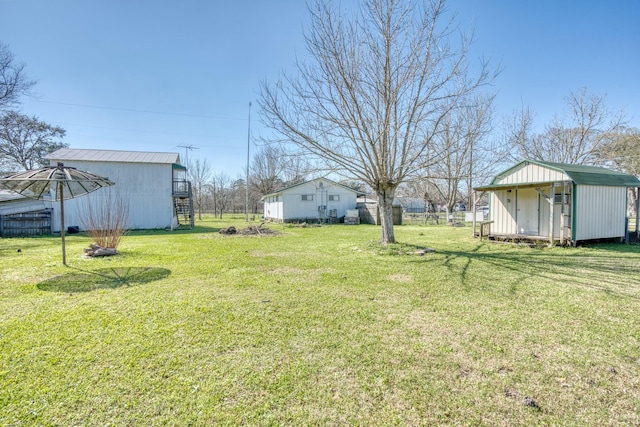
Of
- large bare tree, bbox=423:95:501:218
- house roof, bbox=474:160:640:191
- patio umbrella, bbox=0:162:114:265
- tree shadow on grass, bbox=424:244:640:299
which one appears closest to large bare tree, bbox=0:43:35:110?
patio umbrella, bbox=0:162:114:265

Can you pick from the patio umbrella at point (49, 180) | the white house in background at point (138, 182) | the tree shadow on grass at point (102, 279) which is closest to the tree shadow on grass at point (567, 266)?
the tree shadow on grass at point (102, 279)

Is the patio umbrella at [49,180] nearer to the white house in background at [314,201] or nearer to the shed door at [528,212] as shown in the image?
the shed door at [528,212]

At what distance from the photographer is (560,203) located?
10117 millimetres

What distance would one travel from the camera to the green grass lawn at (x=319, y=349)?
6.50 feet

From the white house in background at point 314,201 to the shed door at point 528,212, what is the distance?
45.6 ft

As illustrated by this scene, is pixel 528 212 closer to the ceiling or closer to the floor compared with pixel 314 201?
closer to the floor

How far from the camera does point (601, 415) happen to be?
1.93 m

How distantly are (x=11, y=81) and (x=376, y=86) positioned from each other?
15994mm

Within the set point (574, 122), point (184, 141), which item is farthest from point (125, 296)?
point (184, 141)

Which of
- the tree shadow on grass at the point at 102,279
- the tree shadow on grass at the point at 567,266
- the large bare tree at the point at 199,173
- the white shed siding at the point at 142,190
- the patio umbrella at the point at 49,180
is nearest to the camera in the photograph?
the tree shadow on grass at the point at 102,279

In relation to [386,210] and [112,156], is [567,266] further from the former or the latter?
[112,156]

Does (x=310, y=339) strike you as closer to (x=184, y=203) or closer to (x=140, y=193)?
(x=140, y=193)

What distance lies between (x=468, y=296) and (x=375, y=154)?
16.9 feet


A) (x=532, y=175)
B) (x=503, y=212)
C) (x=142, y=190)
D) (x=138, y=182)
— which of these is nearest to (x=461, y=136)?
(x=532, y=175)
